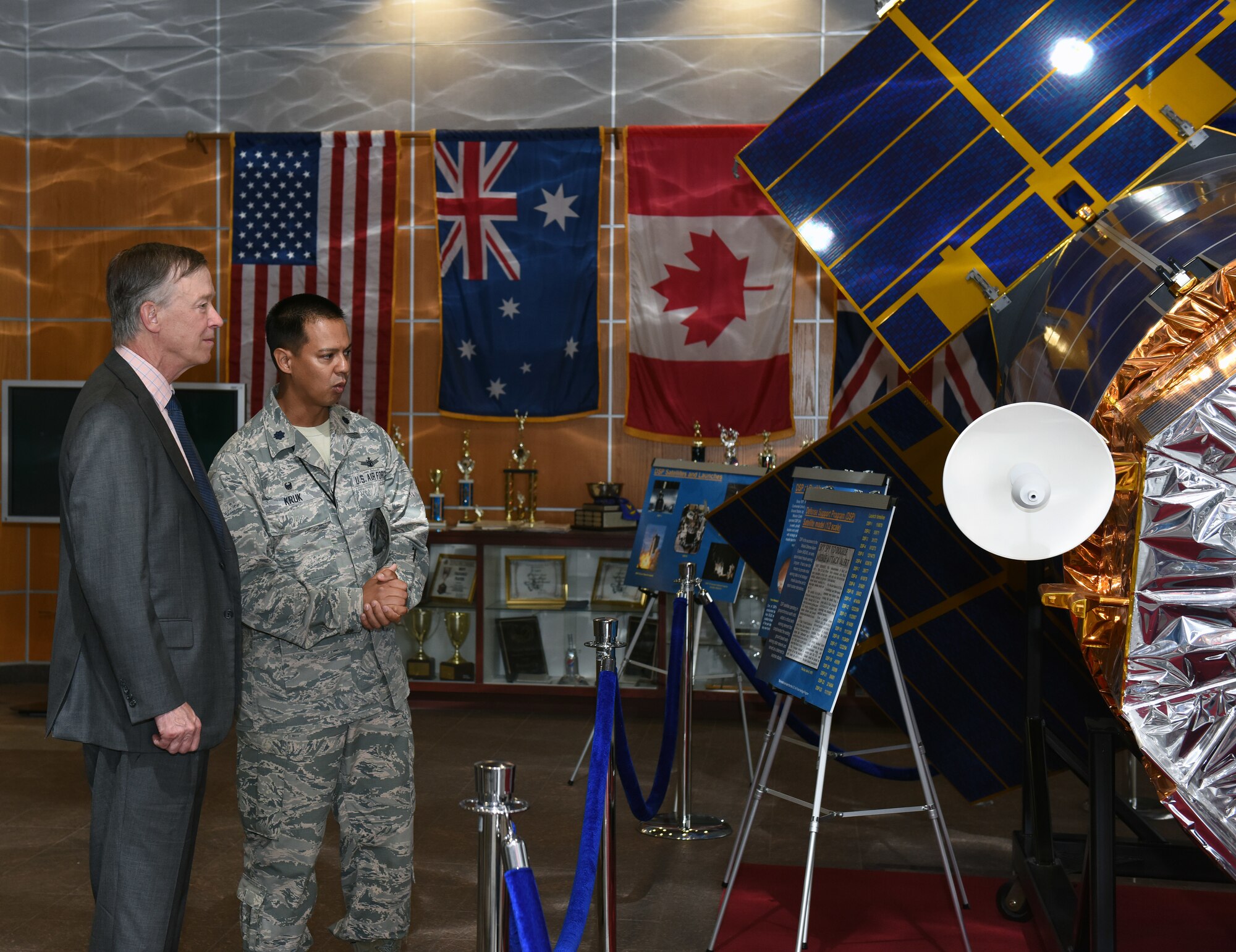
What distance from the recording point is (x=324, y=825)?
2885 millimetres

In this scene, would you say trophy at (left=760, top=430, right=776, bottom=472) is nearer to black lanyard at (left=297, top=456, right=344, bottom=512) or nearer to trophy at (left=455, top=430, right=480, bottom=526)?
trophy at (left=455, top=430, right=480, bottom=526)

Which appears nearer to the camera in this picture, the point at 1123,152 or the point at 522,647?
the point at 1123,152

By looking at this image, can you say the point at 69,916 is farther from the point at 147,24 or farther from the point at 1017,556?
the point at 147,24

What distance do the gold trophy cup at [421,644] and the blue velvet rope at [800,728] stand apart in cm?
243

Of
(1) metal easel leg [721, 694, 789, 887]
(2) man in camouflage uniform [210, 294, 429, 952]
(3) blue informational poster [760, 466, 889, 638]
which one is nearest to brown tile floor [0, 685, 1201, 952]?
(1) metal easel leg [721, 694, 789, 887]

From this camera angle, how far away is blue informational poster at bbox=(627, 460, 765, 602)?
514cm

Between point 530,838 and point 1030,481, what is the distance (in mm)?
2631

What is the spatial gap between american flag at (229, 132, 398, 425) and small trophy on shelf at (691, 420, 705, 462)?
73.2 inches

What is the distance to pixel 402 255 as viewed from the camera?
23.1ft

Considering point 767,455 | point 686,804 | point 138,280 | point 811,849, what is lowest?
point 686,804

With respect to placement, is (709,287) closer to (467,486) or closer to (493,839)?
(467,486)

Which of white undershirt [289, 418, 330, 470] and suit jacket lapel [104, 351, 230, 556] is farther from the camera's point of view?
white undershirt [289, 418, 330, 470]

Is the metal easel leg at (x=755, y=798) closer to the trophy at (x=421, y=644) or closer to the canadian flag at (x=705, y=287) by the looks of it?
the trophy at (x=421, y=644)

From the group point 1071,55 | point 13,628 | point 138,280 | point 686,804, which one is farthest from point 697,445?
point 13,628
